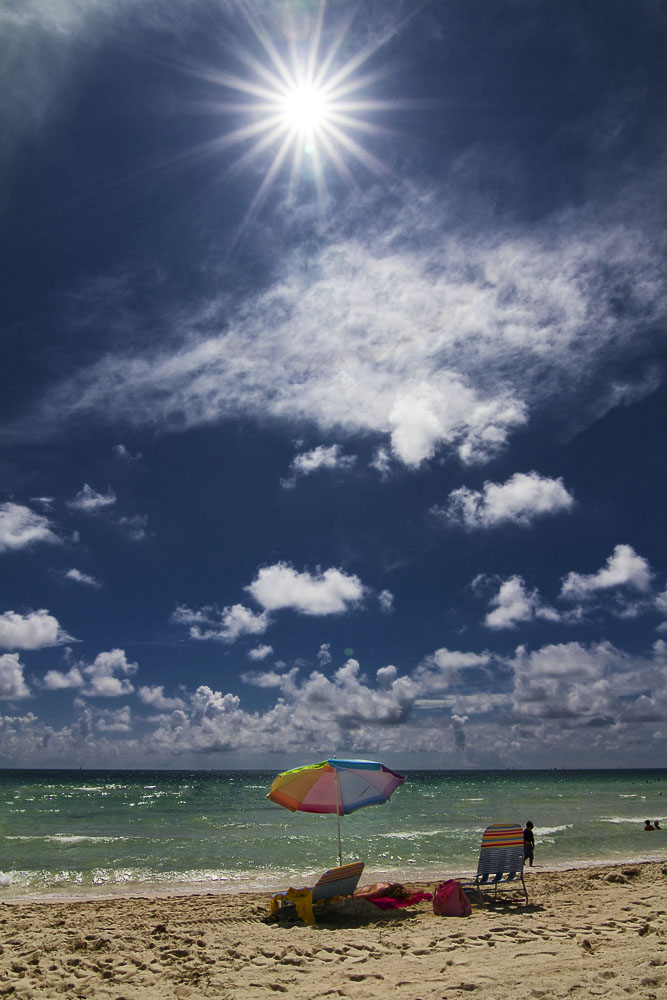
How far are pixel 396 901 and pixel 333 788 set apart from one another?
242cm

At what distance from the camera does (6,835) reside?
24797 millimetres

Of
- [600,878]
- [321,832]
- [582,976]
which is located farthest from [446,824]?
[582,976]

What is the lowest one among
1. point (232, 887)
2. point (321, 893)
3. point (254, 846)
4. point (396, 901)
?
point (254, 846)

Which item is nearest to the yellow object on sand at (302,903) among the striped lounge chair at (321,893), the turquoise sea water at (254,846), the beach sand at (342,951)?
the striped lounge chair at (321,893)

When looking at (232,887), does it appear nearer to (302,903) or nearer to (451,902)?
(302,903)

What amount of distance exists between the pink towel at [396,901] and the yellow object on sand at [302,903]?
1436 millimetres

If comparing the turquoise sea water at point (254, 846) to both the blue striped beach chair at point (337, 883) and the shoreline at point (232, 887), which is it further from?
the blue striped beach chair at point (337, 883)

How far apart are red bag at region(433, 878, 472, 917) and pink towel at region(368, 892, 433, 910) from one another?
2.48ft

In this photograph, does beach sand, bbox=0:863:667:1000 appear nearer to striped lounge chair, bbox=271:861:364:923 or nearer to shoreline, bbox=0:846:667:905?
striped lounge chair, bbox=271:861:364:923

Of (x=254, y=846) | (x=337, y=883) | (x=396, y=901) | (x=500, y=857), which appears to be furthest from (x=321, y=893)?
(x=254, y=846)

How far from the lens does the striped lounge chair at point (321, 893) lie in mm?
10420

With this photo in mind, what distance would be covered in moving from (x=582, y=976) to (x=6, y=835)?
26.8 meters

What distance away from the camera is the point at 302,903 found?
34.0 feet

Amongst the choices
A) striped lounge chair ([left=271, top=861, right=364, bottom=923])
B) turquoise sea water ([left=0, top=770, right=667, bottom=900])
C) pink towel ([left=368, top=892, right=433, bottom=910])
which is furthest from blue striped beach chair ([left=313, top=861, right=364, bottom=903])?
turquoise sea water ([left=0, top=770, right=667, bottom=900])
